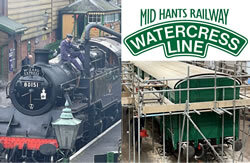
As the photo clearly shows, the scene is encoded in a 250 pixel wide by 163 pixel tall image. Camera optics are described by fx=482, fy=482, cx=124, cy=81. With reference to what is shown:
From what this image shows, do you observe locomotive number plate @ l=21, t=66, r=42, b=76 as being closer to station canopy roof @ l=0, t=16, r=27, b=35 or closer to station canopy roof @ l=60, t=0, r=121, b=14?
station canopy roof @ l=0, t=16, r=27, b=35

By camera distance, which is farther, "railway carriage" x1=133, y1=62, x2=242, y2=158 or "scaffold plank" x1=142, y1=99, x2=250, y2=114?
"railway carriage" x1=133, y1=62, x2=242, y2=158

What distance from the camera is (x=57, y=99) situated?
662cm

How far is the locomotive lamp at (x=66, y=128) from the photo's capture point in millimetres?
6512

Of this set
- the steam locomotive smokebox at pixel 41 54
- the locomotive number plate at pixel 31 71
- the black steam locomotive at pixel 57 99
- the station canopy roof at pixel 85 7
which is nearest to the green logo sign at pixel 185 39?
the black steam locomotive at pixel 57 99

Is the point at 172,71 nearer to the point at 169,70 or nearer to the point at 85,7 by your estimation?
the point at 169,70

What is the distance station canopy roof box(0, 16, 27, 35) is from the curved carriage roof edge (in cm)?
322

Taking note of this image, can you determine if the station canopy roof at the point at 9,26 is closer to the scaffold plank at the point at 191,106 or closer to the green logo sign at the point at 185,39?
the green logo sign at the point at 185,39

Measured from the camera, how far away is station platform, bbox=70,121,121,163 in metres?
6.58

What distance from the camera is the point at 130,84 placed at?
9.35 metres

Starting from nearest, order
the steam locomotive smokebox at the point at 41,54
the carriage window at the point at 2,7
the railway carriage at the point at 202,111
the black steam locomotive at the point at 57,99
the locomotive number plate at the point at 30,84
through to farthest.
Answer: the carriage window at the point at 2,7 → the steam locomotive smokebox at the point at 41,54 → the black steam locomotive at the point at 57,99 → the locomotive number plate at the point at 30,84 → the railway carriage at the point at 202,111

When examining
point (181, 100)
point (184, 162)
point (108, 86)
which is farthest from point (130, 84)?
point (108, 86)

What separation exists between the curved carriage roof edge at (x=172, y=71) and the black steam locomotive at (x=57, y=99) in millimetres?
2099

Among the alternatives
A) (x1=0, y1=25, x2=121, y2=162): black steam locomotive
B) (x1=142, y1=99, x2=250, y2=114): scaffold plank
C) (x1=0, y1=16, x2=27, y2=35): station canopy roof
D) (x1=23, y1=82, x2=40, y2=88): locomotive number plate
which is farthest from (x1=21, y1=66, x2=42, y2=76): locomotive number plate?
(x1=142, y1=99, x2=250, y2=114): scaffold plank

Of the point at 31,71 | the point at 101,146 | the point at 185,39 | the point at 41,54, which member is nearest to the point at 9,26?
the point at 41,54
